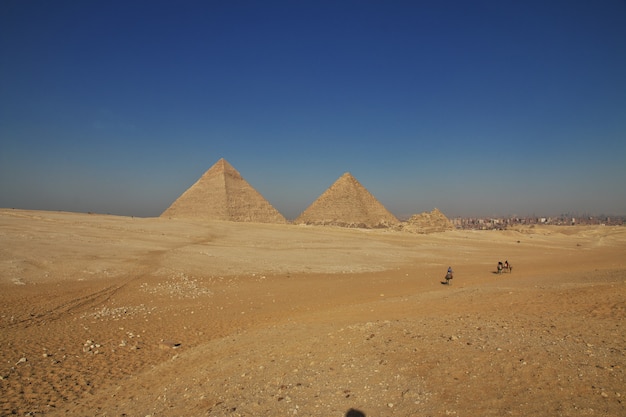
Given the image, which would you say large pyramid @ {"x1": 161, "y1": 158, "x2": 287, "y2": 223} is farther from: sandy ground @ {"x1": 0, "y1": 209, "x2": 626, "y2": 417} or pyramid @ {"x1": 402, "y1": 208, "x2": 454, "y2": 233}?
sandy ground @ {"x1": 0, "y1": 209, "x2": 626, "y2": 417}

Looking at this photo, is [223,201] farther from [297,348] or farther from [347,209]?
[297,348]

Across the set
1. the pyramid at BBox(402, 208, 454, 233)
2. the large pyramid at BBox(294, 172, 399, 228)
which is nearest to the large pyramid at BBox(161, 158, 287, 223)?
the large pyramid at BBox(294, 172, 399, 228)

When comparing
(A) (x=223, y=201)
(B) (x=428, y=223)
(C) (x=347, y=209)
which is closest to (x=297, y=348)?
(A) (x=223, y=201)

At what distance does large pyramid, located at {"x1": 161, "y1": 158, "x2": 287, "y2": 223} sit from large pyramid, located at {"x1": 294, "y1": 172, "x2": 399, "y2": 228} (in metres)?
6.38

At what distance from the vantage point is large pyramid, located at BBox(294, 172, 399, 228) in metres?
56.5

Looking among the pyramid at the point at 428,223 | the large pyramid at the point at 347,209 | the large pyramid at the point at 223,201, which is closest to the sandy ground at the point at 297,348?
the large pyramid at the point at 223,201

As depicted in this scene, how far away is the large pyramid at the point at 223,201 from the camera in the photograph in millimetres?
55594

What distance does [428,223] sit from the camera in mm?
56938

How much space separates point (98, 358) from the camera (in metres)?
6.67

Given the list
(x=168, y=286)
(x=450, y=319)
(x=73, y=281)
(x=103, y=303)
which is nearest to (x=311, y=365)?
(x=450, y=319)

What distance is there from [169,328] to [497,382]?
23.2 feet

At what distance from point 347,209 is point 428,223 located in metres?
13.0

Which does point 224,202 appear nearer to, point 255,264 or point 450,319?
point 255,264

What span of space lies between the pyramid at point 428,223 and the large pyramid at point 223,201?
830 inches
